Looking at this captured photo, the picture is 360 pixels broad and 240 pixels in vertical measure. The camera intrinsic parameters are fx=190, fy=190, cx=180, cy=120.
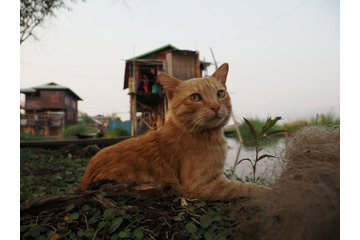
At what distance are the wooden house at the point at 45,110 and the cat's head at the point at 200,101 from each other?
1418 cm

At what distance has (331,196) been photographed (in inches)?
19.3

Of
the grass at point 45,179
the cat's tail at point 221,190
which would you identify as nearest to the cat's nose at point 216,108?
the cat's tail at point 221,190

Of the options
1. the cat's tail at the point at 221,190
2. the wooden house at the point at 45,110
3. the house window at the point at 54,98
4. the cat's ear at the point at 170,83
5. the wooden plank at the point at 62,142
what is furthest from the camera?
the house window at the point at 54,98

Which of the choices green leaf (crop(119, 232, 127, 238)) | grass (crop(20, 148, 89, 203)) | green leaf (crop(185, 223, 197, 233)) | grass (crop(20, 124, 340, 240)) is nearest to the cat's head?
grass (crop(20, 124, 340, 240))

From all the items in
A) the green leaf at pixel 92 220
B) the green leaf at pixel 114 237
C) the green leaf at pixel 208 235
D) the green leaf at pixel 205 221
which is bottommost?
the green leaf at pixel 114 237

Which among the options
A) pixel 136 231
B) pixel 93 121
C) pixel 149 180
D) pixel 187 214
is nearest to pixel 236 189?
pixel 187 214

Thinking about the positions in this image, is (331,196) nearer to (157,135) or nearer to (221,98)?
(221,98)

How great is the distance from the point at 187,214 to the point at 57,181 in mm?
2191

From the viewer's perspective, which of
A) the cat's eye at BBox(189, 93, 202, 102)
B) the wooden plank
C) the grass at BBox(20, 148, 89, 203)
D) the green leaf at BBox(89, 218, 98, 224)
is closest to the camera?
the green leaf at BBox(89, 218, 98, 224)

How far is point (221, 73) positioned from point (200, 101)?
0.36 metres

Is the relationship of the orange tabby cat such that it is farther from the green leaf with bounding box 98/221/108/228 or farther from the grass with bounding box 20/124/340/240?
the green leaf with bounding box 98/221/108/228

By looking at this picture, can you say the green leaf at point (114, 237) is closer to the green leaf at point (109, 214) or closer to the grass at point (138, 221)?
the grass at point (138, 221)

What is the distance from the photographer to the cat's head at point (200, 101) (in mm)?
1316

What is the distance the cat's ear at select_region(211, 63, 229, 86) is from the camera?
155 cm
